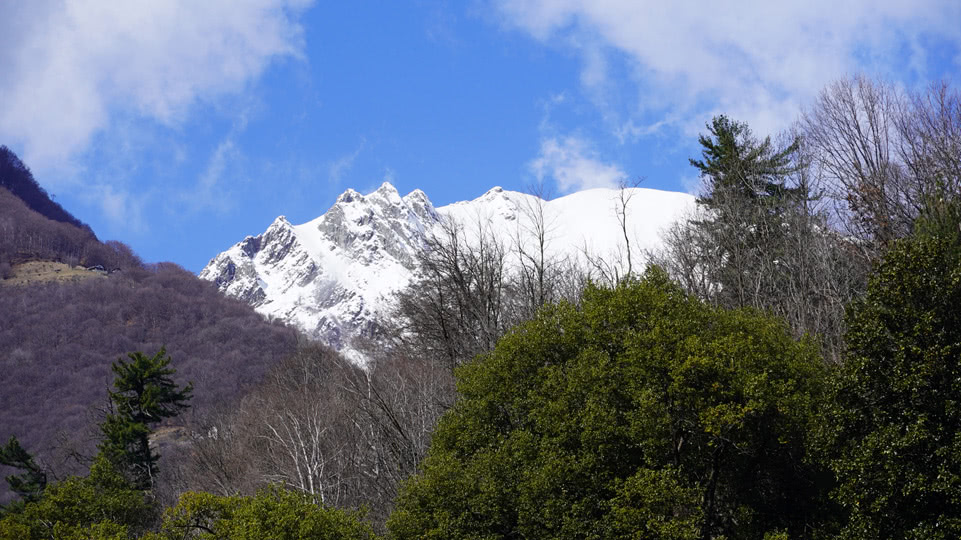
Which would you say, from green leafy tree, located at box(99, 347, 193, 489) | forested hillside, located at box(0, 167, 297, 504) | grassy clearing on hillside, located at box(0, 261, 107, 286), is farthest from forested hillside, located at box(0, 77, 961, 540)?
grassy clearing on hillside, located at box(0, 261, 107, 286)

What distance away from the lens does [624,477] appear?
1369 centimetres

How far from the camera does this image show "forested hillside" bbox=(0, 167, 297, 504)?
6744cm

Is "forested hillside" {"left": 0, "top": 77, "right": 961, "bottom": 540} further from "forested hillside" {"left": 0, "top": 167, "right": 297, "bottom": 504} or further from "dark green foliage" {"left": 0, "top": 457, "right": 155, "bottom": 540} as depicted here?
"forested hillside" {"left": 0, "top": 167, "right": 297, "bottom": 504}

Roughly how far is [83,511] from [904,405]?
2294 centimetres

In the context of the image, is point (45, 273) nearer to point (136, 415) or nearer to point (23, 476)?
point (23, 476)

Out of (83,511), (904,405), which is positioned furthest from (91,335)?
(904,405)

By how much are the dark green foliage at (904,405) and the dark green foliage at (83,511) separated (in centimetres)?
1721

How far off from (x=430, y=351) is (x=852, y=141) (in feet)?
62.8

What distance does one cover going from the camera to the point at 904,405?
11.6 m

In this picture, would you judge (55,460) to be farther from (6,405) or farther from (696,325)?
(696,325)

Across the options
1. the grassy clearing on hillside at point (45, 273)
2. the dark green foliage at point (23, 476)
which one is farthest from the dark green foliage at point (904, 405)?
the grassy clearing on hillside at point (45, 273)

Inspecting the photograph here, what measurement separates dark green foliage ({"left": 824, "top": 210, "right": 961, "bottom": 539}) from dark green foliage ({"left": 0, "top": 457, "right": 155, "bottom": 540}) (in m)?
17.2

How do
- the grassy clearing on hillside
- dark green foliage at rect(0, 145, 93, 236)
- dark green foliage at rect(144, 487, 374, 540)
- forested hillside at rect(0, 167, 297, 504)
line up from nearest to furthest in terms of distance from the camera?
dark green foliage at rect(144, 487, 374, 540) < forested hillside at rect(0, 167, 297, 504) < the grassy clearing on hillside < dark green foliage at rect(0, 145, 93, 236)

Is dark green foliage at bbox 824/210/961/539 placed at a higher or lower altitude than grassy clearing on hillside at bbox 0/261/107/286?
lower
